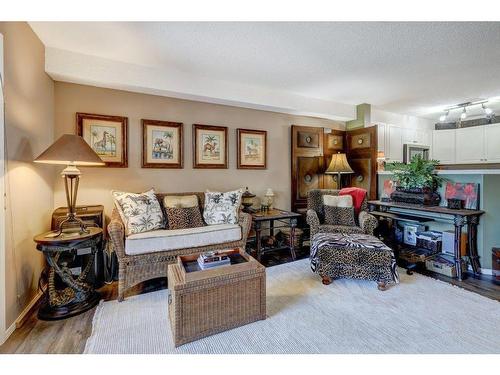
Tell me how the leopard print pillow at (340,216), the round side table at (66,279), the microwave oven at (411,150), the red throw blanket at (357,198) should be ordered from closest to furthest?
1. the round side table at (66,279)
2. the leopard print pillow at (340,216)
3. the red throw blanket at (357,198)
4. the microwave oven at (411,150)

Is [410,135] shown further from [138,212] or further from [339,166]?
[138,212]

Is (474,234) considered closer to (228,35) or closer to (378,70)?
(378,70)

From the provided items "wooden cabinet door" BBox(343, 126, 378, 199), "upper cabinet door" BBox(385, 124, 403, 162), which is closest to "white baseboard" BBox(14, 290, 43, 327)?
"wooden cabinet door" BBox(343, 126, 378, 199)

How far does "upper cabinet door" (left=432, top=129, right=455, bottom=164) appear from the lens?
5.23 m

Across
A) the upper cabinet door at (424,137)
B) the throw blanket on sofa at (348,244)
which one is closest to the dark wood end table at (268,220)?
the throw blanket on sofa at (348,244)

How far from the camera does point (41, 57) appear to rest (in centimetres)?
233

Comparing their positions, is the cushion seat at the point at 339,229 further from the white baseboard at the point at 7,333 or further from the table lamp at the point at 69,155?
the white baseboard at the point at 7,333

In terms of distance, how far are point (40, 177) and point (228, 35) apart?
7.34 feet

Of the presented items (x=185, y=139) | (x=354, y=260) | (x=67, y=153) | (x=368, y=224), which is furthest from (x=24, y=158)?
(x=368, y=224)

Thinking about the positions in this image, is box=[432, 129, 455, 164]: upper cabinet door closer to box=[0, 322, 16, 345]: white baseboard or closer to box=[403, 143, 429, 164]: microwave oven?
box=[403, 143, 429, 164]: microwave oven

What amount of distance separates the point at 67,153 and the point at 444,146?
22.4ft

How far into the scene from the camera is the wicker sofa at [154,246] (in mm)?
2152

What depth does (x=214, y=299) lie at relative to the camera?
5.38ft

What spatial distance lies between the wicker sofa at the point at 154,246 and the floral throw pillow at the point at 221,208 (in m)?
0.19
